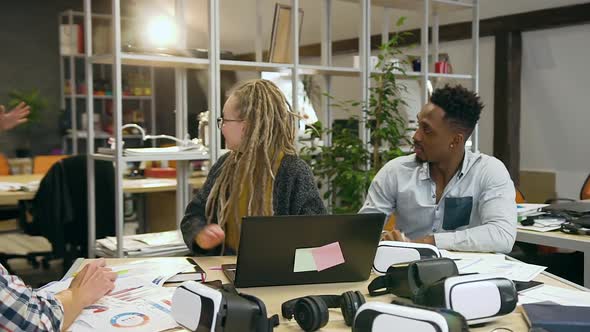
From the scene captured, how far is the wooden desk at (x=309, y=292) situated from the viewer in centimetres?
127

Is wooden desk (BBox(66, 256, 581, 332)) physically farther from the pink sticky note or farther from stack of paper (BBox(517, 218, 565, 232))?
stack of paper (BBox(517, 218, 565, 232))

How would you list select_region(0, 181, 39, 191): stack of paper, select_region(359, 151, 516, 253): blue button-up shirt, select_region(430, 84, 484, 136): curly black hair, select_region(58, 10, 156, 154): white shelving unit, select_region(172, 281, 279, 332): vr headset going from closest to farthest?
select_region(172, 281, 279, 332): vr headset → select_region(359, 151, 516, 253): blue button-up shirt → select_region(430, 84, 484, 136): curly black hair → select_region(0, 181, 39, 191): stack of paper → select_region(58, 10, 156, 154): white shelving unit

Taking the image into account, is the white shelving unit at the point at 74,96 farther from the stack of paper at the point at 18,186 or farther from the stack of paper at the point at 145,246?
the stack of paper at the point at 145,246

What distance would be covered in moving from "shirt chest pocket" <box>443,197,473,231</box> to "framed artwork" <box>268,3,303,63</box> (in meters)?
1.64

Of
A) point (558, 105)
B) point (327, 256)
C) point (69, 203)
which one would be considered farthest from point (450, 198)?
point (558, 105)

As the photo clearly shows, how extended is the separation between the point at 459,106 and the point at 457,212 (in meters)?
0.45

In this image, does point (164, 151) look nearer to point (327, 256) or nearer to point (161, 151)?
point (161, 151)

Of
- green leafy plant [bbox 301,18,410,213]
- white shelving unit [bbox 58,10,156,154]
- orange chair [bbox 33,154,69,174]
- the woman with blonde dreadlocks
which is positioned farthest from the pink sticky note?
white shelving unit [bbox 58,10,156,154]

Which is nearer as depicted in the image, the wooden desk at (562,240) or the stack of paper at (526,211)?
the wooden desk at (562,240)

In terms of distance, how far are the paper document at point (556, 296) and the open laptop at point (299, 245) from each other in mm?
398

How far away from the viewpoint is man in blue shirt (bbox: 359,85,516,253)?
2318mm

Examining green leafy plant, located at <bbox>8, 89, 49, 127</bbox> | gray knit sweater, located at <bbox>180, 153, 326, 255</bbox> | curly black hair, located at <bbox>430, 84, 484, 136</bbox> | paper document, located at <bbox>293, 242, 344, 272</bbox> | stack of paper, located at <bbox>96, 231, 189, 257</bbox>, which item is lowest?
stack of paper, located at <bbox>96, 231, 189, 257</bbox>

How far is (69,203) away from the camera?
12.3ft

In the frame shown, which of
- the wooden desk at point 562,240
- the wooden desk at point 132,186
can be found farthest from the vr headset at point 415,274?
the wooden desk at point 132,186
